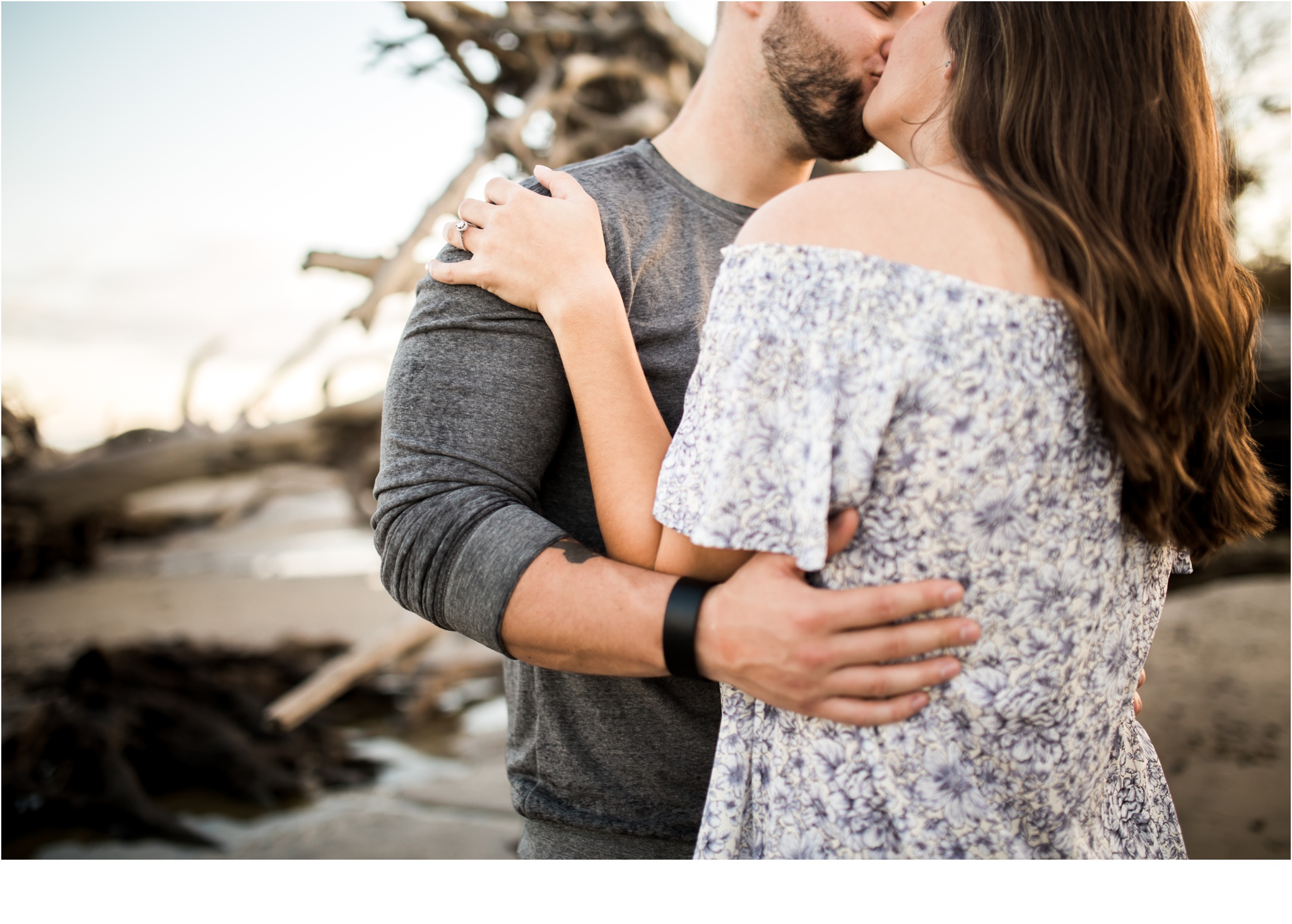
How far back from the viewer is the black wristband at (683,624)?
0.87 m

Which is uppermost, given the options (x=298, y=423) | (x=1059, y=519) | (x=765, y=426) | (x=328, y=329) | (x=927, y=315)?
(x=927, y=315)

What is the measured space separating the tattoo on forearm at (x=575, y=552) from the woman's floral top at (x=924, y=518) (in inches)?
4.8

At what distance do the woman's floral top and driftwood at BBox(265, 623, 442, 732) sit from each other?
270 centimetres

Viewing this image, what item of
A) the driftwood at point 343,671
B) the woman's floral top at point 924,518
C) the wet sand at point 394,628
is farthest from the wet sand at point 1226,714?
the driftwood at point 343,671

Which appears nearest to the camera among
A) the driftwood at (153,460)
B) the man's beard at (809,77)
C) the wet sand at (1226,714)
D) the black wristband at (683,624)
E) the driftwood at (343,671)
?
the black wristband at (683,624)

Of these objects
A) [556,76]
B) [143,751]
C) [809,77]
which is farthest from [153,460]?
[809,77]

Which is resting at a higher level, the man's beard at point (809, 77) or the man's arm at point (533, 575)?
the man's beard at point (809, 77)

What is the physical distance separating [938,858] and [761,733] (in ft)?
0.73

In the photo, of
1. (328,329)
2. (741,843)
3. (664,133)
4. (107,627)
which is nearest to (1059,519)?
(741,843)

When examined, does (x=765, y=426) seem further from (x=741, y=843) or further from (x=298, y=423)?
(x=298, y=423)

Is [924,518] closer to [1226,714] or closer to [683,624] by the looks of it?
[683,624]

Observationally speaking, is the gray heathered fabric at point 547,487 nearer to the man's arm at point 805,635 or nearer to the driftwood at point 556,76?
the man's arm at point 805,635

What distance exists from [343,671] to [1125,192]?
10.8 feet

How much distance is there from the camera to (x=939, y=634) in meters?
0.80
